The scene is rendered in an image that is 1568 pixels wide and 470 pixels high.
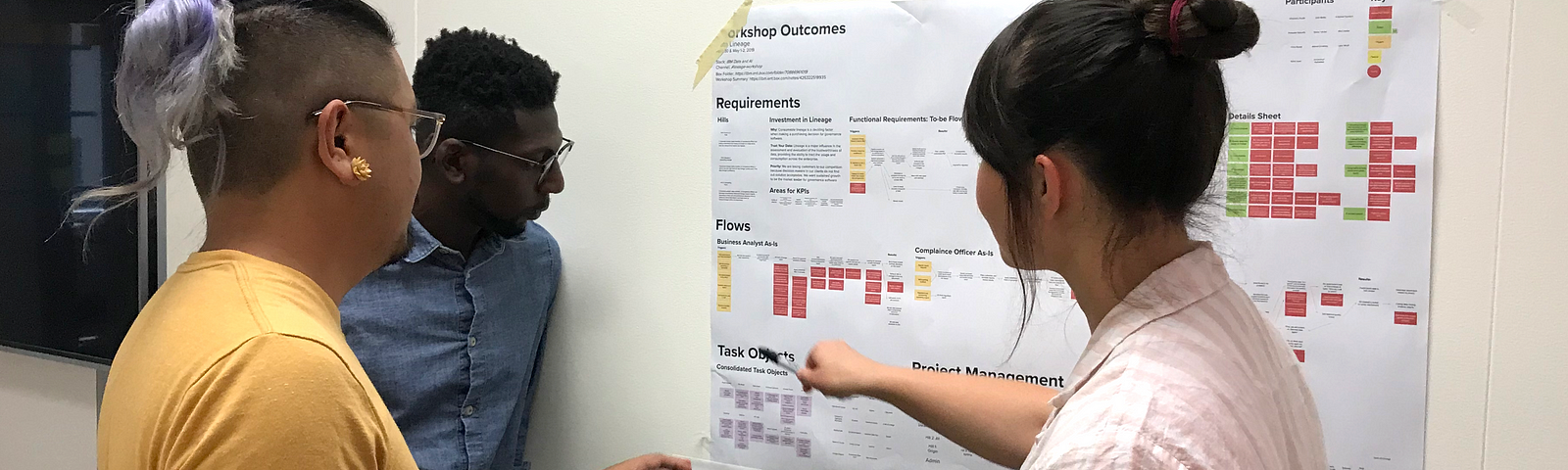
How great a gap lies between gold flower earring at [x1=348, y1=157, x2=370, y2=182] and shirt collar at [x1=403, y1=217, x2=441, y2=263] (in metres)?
A: 0.63

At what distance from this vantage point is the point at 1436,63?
1.20 metres

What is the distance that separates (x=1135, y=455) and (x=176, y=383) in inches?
29.9

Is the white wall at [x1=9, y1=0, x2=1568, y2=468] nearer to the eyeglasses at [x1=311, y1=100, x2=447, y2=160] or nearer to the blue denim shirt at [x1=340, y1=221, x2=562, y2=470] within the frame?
the blue denim shirt at [x1=340, y1=221, x2=562, y2=470]

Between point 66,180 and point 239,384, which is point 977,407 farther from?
point 66,180

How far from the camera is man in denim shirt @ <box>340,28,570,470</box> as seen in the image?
1.53m

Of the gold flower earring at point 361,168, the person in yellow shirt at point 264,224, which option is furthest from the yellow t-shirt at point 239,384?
the gold flower earring at point 361,168

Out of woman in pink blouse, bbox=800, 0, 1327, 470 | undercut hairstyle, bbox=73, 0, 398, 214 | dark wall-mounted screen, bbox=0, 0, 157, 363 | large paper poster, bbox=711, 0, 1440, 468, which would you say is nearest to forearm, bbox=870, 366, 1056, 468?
large paper poster, bbox=711, 0, 1440, 468

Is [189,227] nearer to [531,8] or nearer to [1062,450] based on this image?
[531,8]

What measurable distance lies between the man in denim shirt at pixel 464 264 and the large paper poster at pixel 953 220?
1.03 feet

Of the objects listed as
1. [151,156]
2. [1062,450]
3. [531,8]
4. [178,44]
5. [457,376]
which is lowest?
[457,376]

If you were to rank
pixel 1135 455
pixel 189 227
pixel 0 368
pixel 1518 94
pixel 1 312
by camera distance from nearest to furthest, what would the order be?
1. pixel 1135 455
2. pixel 1518 94
3. pixel 189 227
4. pixel 1 312
5. pixel 0 368

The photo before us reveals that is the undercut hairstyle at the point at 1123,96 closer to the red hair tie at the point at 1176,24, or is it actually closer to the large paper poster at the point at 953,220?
the red hair tie at the point at 1176,24

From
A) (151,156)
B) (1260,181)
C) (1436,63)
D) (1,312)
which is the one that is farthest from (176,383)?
(1,312)

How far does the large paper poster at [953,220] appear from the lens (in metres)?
1.23
